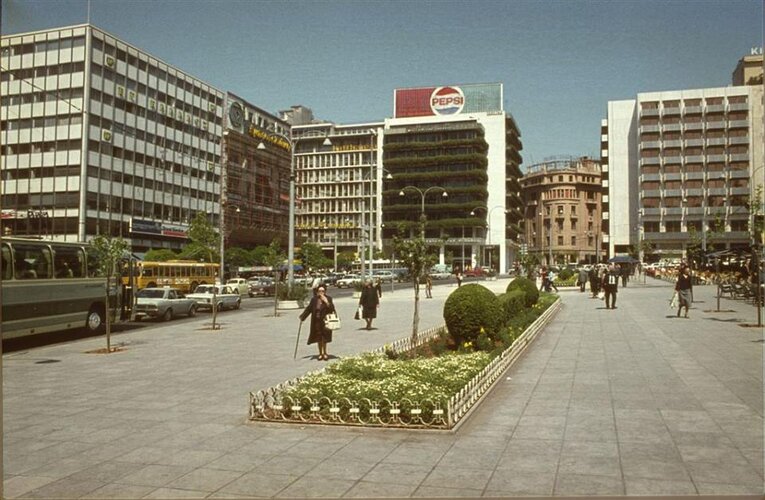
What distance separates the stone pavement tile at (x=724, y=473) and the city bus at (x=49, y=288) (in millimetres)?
15285

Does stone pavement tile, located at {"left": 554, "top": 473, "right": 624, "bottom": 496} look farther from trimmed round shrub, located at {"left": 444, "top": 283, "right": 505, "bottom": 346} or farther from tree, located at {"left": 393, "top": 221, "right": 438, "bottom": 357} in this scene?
tree, located at {"left": 393, "top": 221, "right": 438, "bottom": 357}

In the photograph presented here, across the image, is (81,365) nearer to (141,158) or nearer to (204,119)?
(141,158)

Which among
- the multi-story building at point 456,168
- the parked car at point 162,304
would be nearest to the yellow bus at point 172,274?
the parked car at point 162,304

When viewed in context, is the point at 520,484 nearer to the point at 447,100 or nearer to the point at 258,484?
the point at 258,484

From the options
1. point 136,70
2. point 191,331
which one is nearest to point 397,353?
point 191,331

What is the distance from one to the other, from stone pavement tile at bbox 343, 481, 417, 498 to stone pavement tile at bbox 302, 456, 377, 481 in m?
0.23

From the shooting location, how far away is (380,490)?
5.71 metres

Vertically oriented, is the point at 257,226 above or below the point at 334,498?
above

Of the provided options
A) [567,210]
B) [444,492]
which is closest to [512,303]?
[444,492]

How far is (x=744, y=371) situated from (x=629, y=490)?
7654 mm

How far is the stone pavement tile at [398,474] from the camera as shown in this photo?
5.96 meters

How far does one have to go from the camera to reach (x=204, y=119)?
74.9 metres

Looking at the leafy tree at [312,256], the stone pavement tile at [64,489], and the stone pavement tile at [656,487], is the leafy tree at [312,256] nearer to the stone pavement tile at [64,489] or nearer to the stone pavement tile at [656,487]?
the stone pavement tile at [64,489]

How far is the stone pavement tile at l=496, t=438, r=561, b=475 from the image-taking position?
20.6 ft
